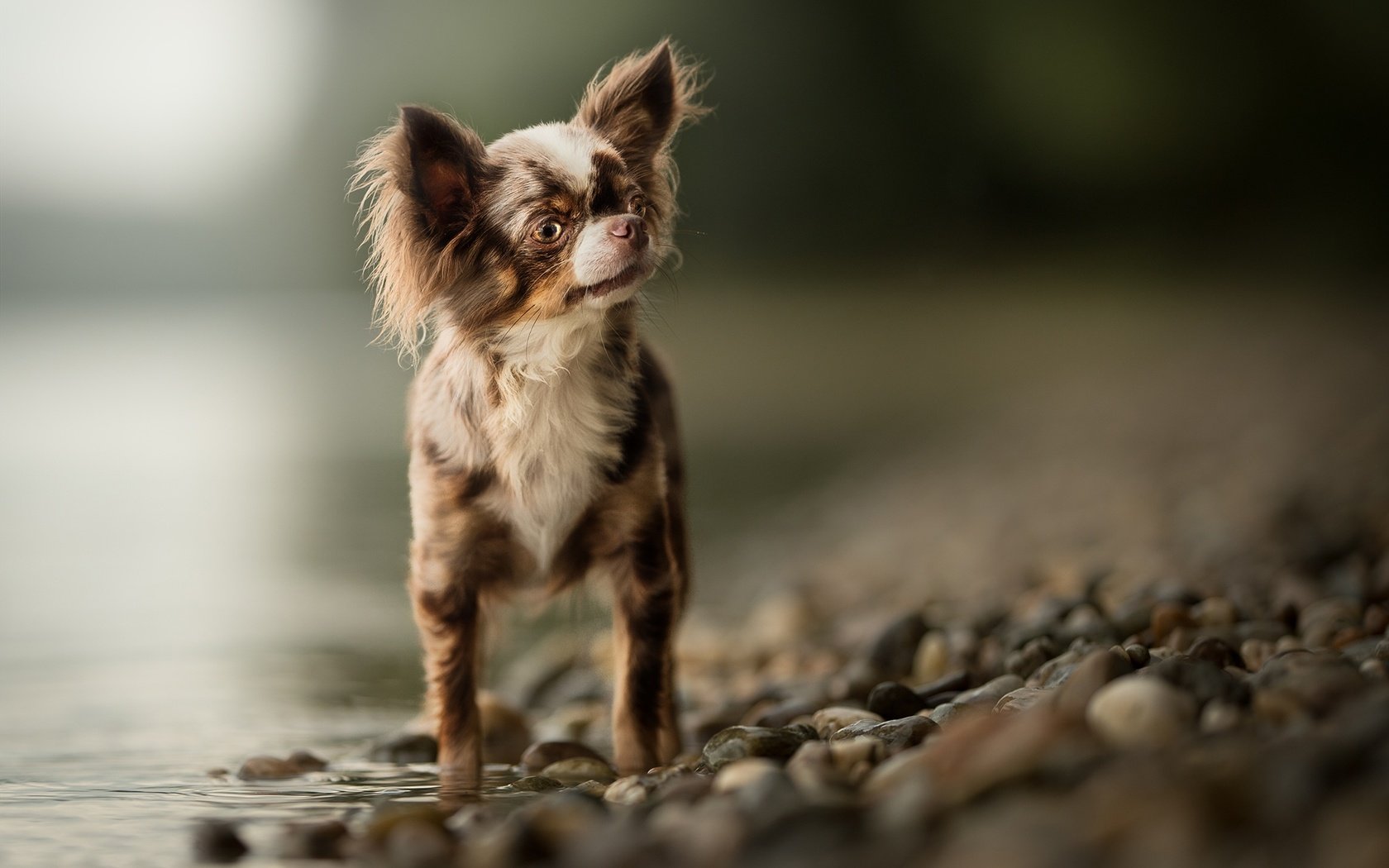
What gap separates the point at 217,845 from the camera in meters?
2.71

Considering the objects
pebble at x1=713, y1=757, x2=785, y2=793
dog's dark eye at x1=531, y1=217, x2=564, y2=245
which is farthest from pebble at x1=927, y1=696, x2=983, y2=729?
dog's dark eye at x1=531, y1=217, x2=564, y2=245

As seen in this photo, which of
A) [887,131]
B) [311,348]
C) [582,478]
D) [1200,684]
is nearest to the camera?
[1200,684]

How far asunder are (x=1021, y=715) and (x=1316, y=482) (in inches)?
195

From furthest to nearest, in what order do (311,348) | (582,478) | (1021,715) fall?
(311,348) → (582,478) → (1021,715)

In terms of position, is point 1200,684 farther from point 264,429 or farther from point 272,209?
point 272,209

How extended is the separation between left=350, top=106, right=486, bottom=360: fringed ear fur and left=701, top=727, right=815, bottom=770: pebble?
1.30 metres

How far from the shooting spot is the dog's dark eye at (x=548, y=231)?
3375 mm

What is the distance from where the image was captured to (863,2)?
19.5 metres

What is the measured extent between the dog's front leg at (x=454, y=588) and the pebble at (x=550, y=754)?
14 cm

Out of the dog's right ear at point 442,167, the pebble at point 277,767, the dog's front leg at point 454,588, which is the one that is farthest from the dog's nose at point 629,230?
the pebble at point 277,767

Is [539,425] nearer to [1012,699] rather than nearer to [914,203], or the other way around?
[1012,699]

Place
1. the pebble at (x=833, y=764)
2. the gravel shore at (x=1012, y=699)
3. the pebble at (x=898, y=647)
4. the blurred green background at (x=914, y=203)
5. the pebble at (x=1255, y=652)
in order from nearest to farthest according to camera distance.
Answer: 1. the gravel shore at (x=1012, y=699)
2. the pebble at (x=833, y=764)
3. the pebble at (x=1255, y=652)
4. the pebble at (x=898, y=647)
5. the blurred green background at (x=914, y=203)

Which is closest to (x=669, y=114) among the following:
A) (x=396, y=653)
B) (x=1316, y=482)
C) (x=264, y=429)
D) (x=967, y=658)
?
(x=967, y=658)

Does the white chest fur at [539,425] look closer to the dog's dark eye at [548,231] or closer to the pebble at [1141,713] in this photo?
the dog's dark eye at [548,231]
